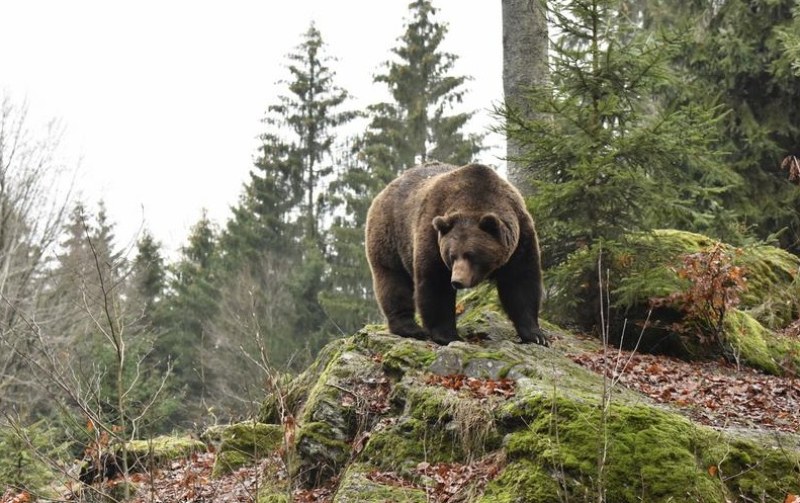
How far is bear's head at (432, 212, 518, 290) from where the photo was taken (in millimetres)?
7191

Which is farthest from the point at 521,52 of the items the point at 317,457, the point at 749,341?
the point at 317,457

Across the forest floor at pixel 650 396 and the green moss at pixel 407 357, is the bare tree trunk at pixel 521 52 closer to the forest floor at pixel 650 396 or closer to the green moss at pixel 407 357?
the forest floor at pixel 650 396

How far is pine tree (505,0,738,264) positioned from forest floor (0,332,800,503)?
162 centimetres

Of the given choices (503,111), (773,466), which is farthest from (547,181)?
(773,466)

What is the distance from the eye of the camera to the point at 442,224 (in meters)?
7.35

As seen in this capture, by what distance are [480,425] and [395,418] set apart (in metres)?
0.94

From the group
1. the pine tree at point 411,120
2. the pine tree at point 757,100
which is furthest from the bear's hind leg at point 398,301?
the pine tree at point 411,120

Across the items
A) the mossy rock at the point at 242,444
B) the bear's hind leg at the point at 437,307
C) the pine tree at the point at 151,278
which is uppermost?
the pine tree at the point at 151,278

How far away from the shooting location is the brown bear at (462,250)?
287 inches

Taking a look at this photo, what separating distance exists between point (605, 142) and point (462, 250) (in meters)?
2.61

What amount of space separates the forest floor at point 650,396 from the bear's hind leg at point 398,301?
5.52ft

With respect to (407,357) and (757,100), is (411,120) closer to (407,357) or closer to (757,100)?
(757,100)

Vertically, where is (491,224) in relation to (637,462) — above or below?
above

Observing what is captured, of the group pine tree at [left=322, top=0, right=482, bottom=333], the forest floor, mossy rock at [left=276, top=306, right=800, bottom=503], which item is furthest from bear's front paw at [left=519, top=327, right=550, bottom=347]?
pine tree at [left=322, top=0, right=482, bottom=333]
